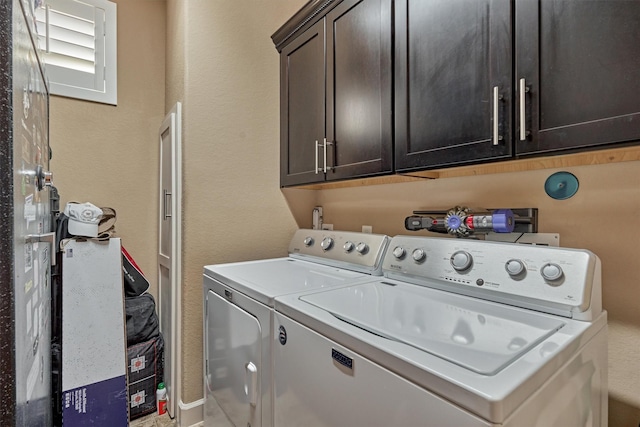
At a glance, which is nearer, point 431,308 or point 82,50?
point 431,308

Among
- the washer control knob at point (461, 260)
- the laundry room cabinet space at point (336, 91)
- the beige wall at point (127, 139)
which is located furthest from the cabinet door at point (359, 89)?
the beige wall at point (127, 139)

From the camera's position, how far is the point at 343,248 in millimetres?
1649

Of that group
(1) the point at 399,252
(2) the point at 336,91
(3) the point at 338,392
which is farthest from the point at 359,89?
(3) the point at 338,392

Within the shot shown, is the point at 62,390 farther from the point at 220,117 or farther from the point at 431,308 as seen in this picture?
the point at 431,308

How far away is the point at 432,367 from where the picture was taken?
2.05 ft

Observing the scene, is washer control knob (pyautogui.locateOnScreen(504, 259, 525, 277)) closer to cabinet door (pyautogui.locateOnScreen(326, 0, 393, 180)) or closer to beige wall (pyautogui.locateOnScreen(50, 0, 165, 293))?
cabinet door (pyautogui.locateOnScreen(326, 0, 393, 180))

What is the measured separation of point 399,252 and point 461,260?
28cm

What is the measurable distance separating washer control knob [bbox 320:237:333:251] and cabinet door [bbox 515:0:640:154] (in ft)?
3.33

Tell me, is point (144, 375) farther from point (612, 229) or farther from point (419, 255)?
point (612, 229)

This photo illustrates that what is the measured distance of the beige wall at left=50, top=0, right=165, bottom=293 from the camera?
2127 mm

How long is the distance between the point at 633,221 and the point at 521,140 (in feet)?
A: 1.49

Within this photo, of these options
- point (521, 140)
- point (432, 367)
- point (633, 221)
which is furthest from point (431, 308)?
point (633, 221)

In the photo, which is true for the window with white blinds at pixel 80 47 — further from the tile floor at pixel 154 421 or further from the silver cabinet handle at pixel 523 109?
the silver cabinet handle at pixel 523 109

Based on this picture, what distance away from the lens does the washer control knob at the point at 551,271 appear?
3.01 feet
